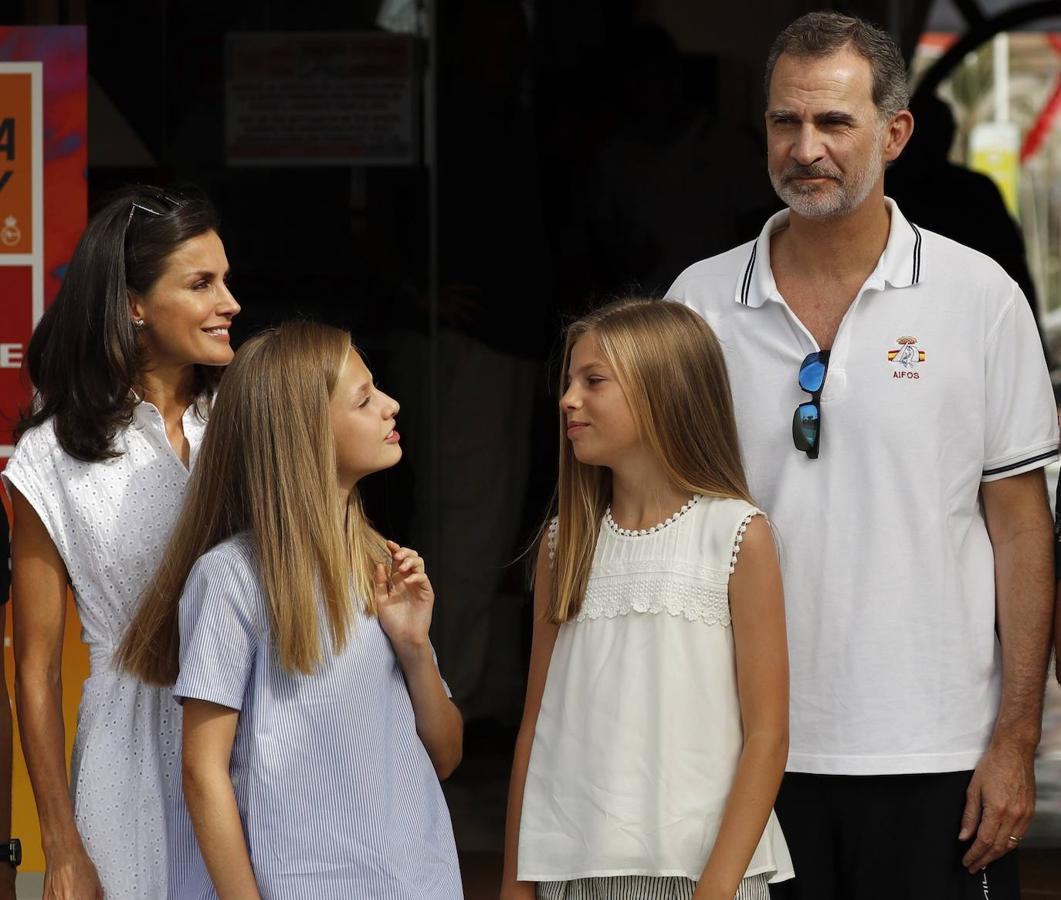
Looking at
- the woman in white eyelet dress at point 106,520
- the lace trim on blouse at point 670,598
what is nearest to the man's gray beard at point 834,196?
Answer: the lace trim on blouse at point 670,598

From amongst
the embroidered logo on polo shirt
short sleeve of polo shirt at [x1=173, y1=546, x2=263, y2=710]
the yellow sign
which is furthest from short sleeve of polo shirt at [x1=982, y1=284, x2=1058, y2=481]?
the yellow sign

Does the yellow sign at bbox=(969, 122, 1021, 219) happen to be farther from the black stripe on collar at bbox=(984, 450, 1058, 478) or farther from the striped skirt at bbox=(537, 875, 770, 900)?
the striped skirt at bbox=(537, 875, 770, 900)

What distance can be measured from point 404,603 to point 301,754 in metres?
0.29

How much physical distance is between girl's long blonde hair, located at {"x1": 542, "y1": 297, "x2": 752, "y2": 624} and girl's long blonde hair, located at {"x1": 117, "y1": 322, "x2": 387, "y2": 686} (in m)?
0.33

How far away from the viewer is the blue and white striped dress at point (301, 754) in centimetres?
→ 252

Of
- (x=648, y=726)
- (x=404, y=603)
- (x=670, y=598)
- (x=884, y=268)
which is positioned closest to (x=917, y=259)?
(x=884, y=268)

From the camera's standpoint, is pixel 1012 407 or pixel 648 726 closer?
pixel 648 726

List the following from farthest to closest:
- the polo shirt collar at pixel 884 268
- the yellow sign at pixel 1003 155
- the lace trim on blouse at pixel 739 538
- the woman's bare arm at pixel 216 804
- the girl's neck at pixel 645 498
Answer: the yellow sign at pixel 1003 155
the polo shirt collar at pixel 884 268
the girl's neck at pixel 645 498
the lace trim on blouse at pixel 739 538
the woman's bare arm at pixel 216 804

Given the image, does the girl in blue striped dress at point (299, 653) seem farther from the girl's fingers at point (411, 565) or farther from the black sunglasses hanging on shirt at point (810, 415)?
the black sunglasses hanging on shirt at point (810, 415)

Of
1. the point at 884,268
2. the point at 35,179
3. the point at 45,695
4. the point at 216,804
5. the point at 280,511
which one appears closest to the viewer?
the point at 216,804

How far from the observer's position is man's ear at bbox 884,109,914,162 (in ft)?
9.84

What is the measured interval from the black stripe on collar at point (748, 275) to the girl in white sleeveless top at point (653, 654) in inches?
5.7

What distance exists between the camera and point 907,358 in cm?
289

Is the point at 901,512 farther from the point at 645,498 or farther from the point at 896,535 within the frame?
the point at 645,498
